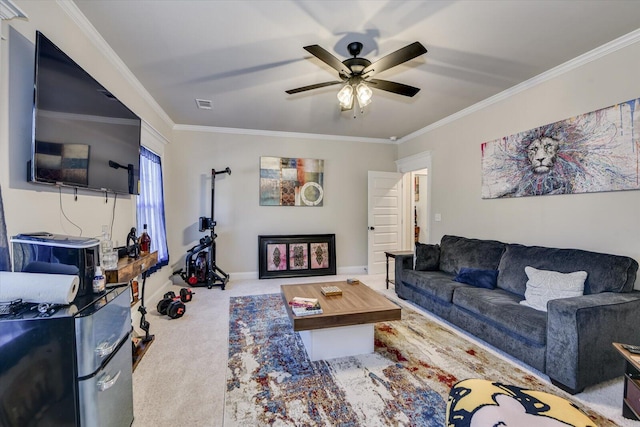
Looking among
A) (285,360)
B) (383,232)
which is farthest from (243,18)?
(383,232)

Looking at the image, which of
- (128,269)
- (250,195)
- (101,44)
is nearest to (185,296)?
(128,269)

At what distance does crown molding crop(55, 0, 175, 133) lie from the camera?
6.59ft

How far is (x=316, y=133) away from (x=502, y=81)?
3.04 m

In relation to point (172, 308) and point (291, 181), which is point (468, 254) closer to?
point (291, 181)

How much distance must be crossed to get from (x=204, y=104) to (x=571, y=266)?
4.48 m

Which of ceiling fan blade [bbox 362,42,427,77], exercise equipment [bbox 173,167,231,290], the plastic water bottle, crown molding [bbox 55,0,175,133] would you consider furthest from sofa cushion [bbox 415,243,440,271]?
crown molding [bbox 55,0,175,133]

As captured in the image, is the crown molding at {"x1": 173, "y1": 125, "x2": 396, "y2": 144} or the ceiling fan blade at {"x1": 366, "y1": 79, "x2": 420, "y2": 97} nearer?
the ceiling fan blade at {"x1": 366, "y1": 79, "x2": 420, "y2": 97}

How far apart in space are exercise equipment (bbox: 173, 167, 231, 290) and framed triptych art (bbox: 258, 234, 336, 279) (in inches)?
30.3

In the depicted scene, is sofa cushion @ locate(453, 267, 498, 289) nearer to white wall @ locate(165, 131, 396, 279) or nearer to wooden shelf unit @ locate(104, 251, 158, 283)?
white wall @ locate(165, 131, 396, 279)

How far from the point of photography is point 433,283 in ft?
10.9

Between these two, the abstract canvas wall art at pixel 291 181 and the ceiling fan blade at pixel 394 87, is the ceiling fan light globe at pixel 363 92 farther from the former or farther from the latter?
the abstract canvas wall art at pixel 291 181

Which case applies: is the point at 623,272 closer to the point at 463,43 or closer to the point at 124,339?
the point at 463,43

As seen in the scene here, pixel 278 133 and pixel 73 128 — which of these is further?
pixel 278 133

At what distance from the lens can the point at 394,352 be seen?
254 centimetres
